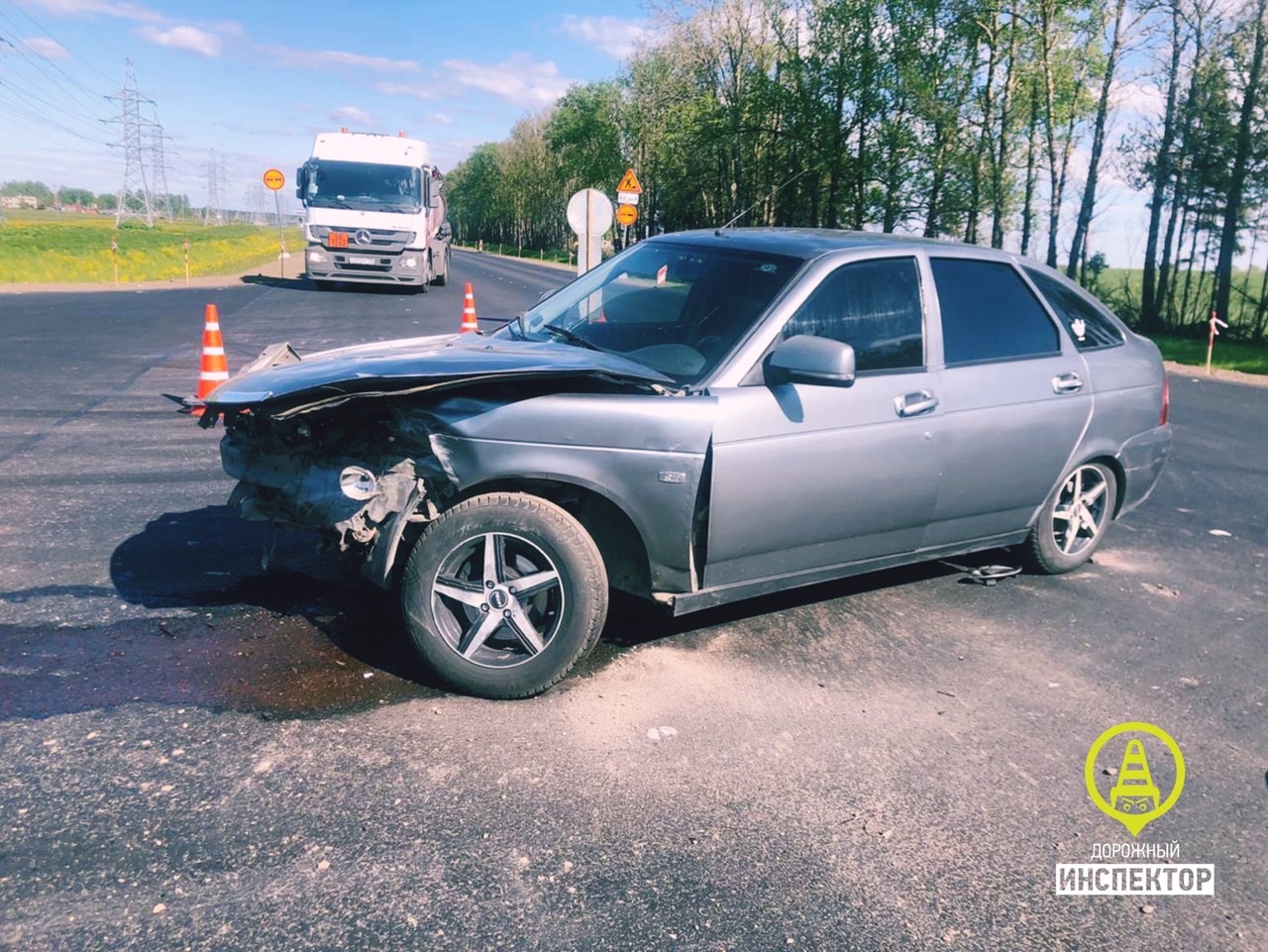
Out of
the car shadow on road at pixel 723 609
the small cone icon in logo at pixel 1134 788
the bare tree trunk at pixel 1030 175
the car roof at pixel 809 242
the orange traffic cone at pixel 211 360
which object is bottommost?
the small cone icon in logo at pixel 1134 788

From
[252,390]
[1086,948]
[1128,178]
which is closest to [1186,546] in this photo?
[1086,948]

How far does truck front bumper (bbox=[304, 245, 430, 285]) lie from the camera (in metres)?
24.5

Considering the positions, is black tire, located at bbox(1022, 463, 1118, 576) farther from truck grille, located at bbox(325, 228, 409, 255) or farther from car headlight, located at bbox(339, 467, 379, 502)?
truck grille, located at bbox(325, 228, 409, 255)

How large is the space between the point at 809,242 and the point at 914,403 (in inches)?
36.6

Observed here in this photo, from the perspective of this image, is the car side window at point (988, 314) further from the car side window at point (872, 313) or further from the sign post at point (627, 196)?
the sign post at point (627, 196)

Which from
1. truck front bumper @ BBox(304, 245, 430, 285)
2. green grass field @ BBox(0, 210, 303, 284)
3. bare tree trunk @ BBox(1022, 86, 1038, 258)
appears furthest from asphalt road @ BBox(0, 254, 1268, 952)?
bare tree trunk @ BBox(1022, 86, 1038, 258)

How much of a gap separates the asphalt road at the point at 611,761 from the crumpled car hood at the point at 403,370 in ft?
3.58

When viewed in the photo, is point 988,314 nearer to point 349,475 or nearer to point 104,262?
point 349,475

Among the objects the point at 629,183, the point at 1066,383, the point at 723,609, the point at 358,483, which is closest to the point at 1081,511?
the point at 1066,383

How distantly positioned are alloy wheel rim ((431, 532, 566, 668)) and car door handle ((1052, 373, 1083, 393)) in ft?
9.53

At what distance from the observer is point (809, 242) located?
482 cm

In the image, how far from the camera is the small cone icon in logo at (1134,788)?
3406mm

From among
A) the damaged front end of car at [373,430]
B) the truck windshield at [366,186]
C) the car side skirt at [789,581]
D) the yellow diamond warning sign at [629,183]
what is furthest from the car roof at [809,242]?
the truck windshield at [366,186]

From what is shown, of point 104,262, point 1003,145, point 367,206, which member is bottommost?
point 104,262
